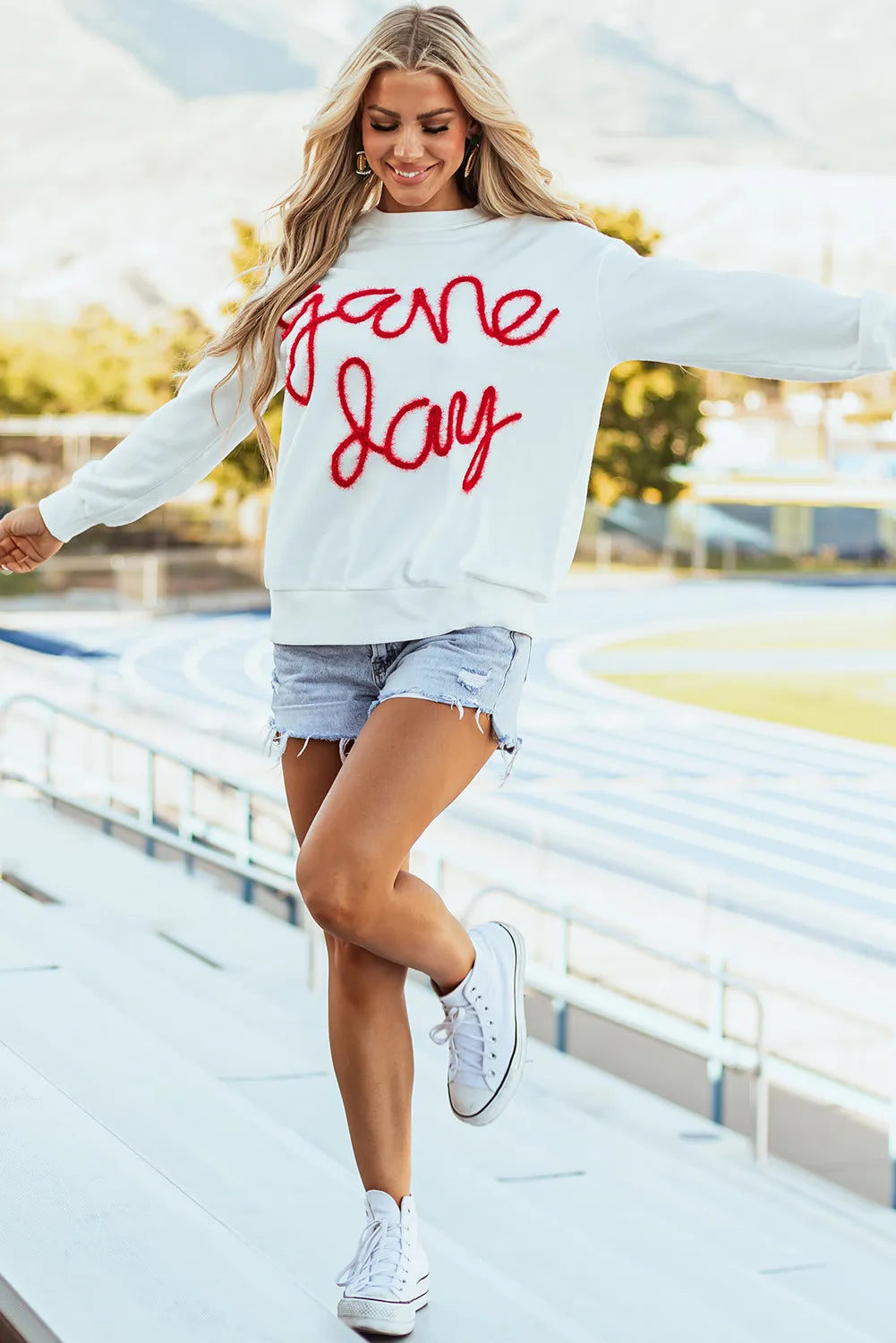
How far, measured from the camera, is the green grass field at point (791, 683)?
26.1 metres

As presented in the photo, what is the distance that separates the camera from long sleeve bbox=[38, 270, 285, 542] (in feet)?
7.00

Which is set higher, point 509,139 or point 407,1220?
point 509,139

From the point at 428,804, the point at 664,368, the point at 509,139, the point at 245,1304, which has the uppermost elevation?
the point at 664,368

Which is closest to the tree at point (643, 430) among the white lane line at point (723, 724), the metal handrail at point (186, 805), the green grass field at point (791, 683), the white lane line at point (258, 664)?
the green grass field at point (791, 683)

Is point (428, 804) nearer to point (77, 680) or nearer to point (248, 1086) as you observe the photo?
point (248, 1086)

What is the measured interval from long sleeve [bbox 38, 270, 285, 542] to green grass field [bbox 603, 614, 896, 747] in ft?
75.6

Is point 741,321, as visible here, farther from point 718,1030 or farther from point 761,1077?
point 718,1030

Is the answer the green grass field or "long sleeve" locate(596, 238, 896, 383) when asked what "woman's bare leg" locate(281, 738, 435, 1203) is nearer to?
"long sleeve" locate(596, 238, 896, 383)

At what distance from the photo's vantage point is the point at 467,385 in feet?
6.34

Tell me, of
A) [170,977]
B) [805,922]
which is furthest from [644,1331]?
[170,977]

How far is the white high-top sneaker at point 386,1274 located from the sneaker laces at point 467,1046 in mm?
162

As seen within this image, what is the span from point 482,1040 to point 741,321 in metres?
0.89

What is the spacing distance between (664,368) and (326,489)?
38799 mm

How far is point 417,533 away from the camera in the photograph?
1931 mm
